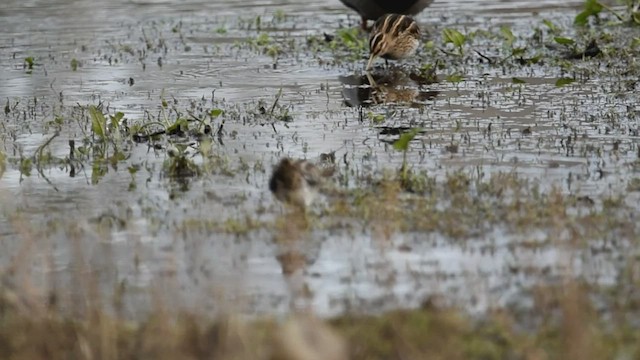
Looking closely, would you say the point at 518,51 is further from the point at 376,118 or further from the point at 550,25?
the point at 376,118

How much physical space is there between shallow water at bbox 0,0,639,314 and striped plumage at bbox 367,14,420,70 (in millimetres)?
347

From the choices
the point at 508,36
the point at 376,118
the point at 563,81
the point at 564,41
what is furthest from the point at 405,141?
the point at 508,36

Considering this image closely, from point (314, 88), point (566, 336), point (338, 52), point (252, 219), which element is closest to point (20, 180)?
point (252, 219)

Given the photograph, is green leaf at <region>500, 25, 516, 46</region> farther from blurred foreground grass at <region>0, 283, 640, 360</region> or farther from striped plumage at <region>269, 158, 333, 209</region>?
blurred foreground grass at <region>0, 283, 640, 360</region>

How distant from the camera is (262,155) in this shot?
10.2 m

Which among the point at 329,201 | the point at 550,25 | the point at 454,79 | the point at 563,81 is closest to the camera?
the point at 329,201

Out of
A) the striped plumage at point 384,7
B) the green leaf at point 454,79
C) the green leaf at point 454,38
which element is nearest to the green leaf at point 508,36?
the green leaf at point 454,38

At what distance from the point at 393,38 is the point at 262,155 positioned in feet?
12.5

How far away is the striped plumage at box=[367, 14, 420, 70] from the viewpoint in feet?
44.3

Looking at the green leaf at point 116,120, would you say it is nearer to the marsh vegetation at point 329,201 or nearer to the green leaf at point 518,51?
the marsh vegetation at point 329,201

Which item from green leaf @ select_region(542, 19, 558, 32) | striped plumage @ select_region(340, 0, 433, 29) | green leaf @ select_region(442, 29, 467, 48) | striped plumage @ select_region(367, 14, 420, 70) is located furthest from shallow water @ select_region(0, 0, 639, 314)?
striped plumage @ select_region(340, 0, 433, 29)

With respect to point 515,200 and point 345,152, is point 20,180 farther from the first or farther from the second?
point 515,200

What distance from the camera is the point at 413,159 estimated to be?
387 inches

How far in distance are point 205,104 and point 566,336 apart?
684 centimetres
